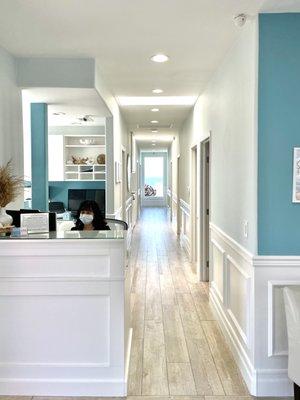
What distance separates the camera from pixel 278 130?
257cm

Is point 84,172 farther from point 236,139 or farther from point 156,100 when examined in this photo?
point 236,139

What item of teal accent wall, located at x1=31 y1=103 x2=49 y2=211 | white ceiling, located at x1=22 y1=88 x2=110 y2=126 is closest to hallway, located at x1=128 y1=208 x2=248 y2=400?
teal accent wall, located at x1=31 y1=103 x2=49 y2=211

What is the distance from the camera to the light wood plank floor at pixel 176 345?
105 inches

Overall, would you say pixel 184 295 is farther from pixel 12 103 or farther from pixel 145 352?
pixel 12 103

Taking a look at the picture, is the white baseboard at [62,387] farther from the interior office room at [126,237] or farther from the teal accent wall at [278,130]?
the teal accent wall at [278,130]

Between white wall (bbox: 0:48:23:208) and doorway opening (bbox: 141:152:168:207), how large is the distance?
14534 mm

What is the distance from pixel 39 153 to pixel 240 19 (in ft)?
9.37

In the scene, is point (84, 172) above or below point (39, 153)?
below

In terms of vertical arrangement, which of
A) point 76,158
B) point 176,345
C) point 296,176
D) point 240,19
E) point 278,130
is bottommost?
point 176,345

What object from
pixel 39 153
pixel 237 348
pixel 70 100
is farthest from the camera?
pixel 39 153

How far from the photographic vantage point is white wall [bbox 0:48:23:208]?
10.9 feet

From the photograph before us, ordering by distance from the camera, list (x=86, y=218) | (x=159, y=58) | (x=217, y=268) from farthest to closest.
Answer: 1. (x=217, y=268)
2. (x=159, y=58)
3. (x=86, y=218)

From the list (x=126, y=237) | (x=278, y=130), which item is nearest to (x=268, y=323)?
(x=126, y=237)

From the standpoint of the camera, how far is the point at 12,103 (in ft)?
11.7
